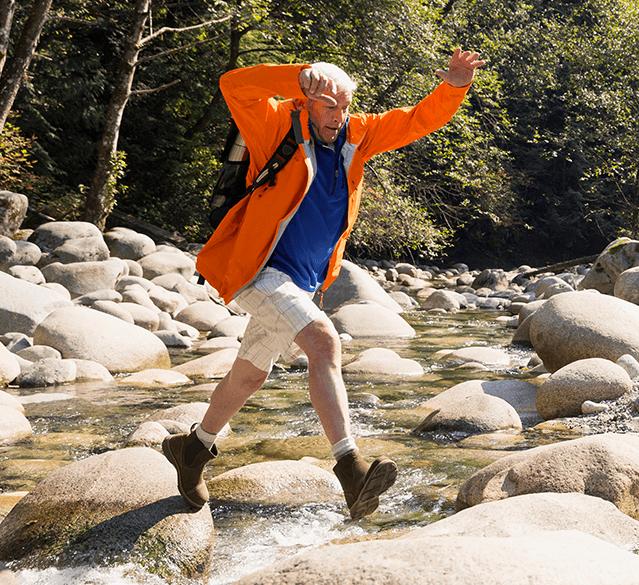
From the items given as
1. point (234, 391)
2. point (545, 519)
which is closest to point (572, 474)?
point (545, 519)

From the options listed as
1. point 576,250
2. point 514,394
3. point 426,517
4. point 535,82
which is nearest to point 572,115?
point 535,82

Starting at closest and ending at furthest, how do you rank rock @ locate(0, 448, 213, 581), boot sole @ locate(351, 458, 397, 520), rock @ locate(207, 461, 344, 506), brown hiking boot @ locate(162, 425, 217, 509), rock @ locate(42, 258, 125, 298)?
boot sole @ locate(351, 458, 397, 520) < rock @ locate(0, 448, 213, 581) < brown hiking boot @ locate(162, 425, 217, 509) < rock @ locate(207, 461, 344, 506) < rock @ locate(42, 258, 125, 298)

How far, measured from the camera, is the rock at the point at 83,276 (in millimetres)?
10625

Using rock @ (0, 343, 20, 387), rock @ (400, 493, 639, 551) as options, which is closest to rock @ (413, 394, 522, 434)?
rock @ (400, 493, 639, 551)

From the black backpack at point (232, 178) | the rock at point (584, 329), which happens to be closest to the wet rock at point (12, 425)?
the black backpack at point (232, 178)

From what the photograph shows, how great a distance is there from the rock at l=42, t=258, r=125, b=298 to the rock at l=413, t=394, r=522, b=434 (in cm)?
691

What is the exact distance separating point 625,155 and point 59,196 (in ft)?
71.0

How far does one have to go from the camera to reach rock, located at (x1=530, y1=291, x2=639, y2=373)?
257 inches

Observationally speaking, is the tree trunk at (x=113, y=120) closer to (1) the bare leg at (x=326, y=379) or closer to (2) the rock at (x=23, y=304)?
(2) the rock at (x=23, y=304)

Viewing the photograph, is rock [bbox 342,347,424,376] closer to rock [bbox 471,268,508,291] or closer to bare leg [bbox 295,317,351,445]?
bare leg [bbox 295,317,351,445]

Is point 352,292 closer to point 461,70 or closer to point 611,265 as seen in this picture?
point 611,265

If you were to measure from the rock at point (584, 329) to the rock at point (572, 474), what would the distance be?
10.4ft

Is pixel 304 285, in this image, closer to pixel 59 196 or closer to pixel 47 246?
pixel 47 246

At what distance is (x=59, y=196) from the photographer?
55.8 feet
